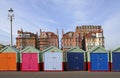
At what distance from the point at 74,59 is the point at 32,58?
5426 millimetres

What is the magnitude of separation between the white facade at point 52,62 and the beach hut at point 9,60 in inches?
146

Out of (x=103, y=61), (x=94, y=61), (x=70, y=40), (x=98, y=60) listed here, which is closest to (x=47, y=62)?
(x=94, y=61)

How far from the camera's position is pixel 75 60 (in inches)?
1435

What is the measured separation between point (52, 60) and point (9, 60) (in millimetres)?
5512

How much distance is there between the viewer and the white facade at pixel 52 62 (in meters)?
35.6

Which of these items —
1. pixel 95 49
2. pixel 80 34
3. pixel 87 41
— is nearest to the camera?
pixel 95 49

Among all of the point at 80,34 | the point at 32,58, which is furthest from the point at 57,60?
the point at 80,34

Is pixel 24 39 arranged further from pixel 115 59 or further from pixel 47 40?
pixel 115 59

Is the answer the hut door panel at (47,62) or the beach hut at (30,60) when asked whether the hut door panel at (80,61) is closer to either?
the hut door panel at (47,62)

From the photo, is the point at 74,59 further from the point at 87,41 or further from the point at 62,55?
the point at 87,41

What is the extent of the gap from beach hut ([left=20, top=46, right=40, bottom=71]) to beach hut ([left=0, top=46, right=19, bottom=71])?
758 millimetres

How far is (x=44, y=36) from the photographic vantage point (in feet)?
415

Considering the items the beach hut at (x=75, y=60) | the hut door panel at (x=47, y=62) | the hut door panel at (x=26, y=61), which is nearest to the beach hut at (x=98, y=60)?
the beach hut at (x=75, y=60)

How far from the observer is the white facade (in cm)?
3559
